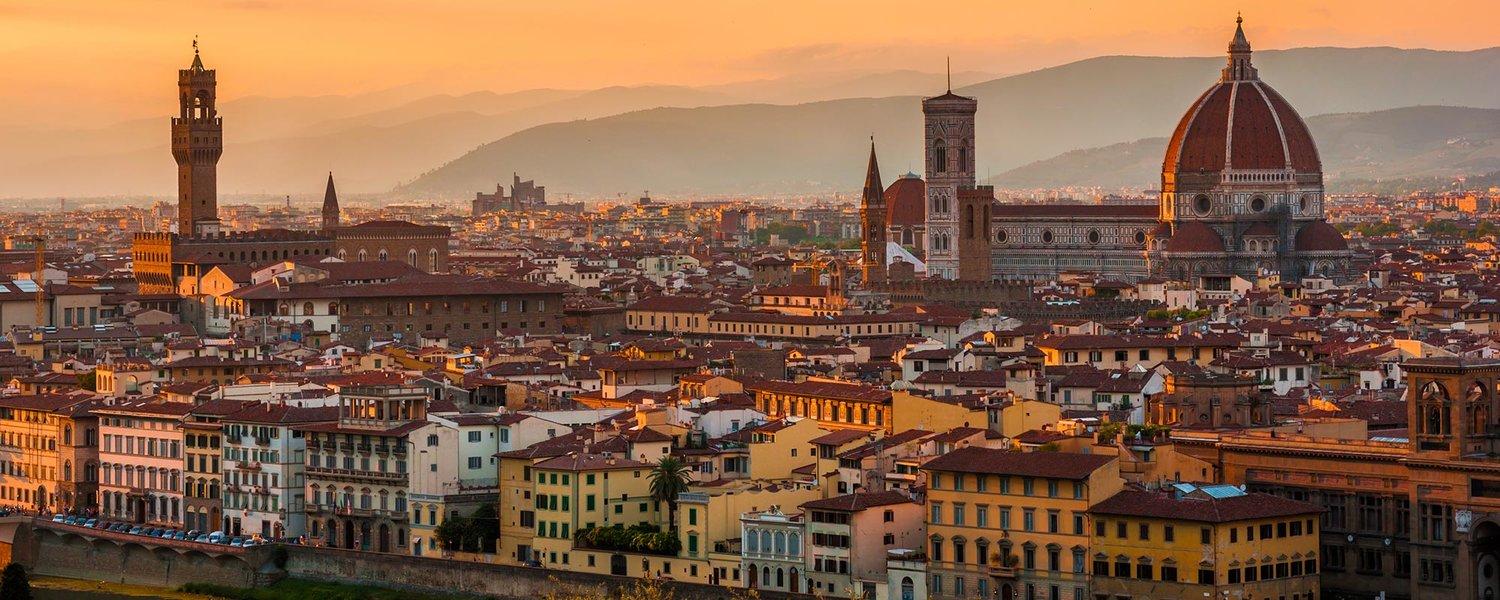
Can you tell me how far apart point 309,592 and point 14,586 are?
205 inches

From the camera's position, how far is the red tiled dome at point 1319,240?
124750 millimetres

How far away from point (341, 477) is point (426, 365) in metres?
20.1

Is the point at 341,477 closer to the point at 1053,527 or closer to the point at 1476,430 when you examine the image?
the point at 1053,527

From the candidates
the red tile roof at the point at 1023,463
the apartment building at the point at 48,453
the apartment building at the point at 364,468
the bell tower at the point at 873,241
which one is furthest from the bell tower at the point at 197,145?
the red tile roof at the point at 1023,463

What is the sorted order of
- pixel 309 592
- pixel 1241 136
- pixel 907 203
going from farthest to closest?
pixel 907 203 → pixel 1241 136 → pixel 309 592

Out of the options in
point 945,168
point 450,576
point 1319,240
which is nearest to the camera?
point 450,576

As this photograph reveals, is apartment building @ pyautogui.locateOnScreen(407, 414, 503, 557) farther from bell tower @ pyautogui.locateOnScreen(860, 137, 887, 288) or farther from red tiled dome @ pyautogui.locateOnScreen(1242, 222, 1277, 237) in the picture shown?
red tiled dome @ pyautogui.locateOnScreen(1242, 222, 1277, 237)

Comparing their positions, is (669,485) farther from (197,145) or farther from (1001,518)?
(197,145)

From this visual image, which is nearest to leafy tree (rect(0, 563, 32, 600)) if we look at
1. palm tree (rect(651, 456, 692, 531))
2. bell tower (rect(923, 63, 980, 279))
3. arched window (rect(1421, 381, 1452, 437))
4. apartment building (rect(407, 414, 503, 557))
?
apartment building (rect(407, 414, 503, 557))

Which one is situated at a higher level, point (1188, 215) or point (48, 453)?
point (1188, 215)

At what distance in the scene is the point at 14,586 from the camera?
50312mm

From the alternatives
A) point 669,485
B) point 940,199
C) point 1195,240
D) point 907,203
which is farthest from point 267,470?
point 907,203

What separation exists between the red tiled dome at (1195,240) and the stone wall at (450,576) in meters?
75.6

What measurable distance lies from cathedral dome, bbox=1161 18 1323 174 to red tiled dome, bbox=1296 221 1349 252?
129 inches
